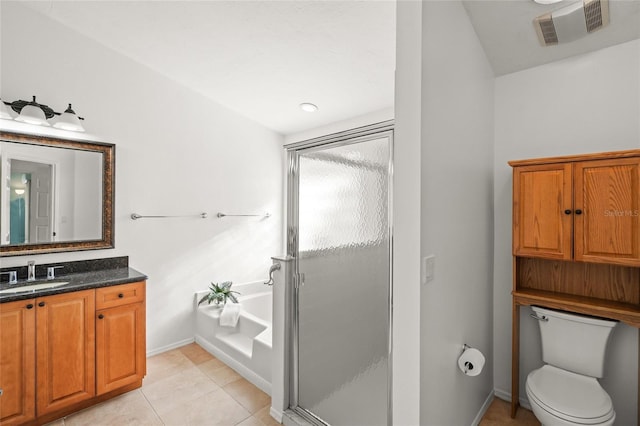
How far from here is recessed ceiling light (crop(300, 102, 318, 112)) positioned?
326 cm

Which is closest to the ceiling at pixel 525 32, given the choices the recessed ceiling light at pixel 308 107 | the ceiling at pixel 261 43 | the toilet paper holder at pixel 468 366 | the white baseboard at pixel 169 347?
the ceiling at pixel 261 43

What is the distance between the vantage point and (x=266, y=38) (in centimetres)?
234

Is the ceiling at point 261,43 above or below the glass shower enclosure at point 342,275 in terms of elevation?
above

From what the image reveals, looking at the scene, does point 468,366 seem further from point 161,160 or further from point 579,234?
point 161,160

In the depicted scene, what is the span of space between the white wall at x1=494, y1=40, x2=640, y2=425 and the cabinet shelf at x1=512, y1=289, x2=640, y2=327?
19 centimetres

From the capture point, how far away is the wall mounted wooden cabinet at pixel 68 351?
185 cm

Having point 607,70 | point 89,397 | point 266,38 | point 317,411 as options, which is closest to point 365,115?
point 266,38

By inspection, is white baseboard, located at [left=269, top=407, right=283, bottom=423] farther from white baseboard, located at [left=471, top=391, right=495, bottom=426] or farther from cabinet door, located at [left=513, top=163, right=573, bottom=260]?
cabinet door, located at [left=513, top=163, right=573, bottom=260]

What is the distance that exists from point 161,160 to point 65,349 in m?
1.76

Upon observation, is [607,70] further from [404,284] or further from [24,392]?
[24,392]

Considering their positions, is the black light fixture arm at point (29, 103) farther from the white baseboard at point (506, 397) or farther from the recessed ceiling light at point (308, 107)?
the white baseboard at point (506, 397)

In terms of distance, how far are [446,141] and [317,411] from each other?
1.70 m

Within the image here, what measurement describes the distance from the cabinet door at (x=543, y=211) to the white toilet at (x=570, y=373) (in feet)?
1.37

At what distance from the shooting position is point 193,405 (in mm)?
2215
